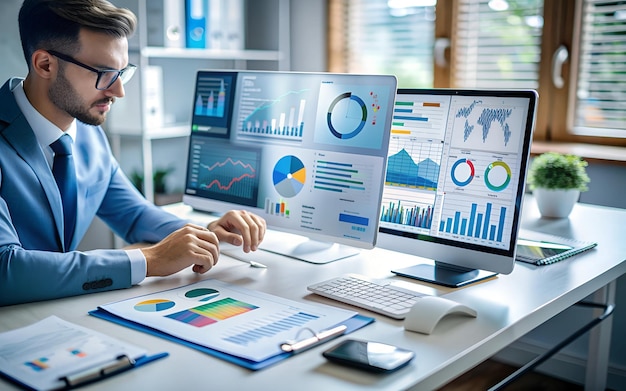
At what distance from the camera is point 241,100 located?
187 cm

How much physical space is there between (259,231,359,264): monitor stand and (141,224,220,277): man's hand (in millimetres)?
262

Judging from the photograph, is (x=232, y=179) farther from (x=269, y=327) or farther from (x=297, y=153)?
(x=269, y=327)

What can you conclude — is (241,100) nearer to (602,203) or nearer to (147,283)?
(147,283)

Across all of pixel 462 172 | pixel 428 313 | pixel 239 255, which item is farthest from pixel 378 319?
pixel 239 255

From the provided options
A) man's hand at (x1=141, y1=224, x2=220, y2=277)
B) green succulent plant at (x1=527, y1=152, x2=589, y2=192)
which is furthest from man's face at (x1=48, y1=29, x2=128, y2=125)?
green succulent plant at (x1=527, y1=152, x2=589, y2=192)

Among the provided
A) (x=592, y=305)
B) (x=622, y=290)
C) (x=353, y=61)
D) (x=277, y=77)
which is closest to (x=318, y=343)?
(x=277, y=77)

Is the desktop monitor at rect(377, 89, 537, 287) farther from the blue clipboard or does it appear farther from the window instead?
the window

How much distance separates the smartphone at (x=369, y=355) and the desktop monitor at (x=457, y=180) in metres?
0.43

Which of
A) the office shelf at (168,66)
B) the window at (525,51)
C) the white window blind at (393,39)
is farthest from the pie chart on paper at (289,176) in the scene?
the white window blind at (393,39)

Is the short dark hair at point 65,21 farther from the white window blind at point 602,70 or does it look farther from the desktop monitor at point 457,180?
the white window blind at point 602,70

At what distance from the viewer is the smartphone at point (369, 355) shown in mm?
998

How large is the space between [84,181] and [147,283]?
50 centimetres

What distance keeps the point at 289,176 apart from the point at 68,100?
59cm

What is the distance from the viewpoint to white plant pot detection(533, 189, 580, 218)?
207 centimetres
